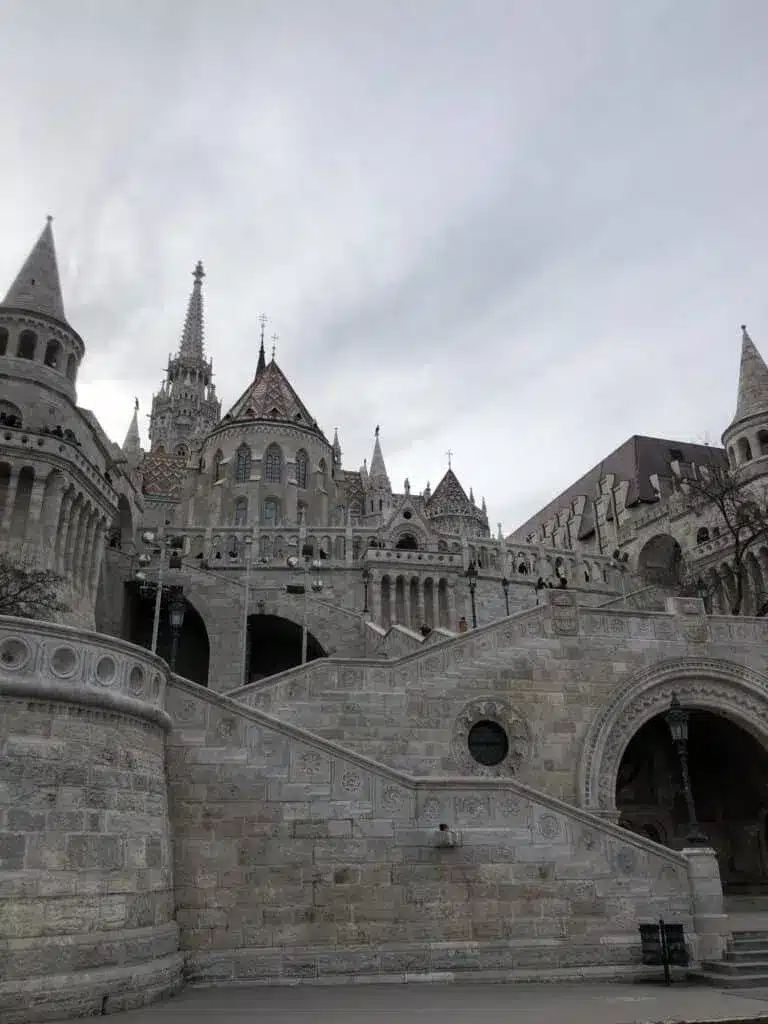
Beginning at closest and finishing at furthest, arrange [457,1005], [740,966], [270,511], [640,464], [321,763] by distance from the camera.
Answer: [457,1005] < [740,966] < [321,763] < [270,511] < [640,464]

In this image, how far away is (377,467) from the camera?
2621 inches

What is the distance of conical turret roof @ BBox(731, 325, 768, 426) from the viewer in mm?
Result: 38750

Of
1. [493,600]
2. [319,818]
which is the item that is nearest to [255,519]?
[493,600]

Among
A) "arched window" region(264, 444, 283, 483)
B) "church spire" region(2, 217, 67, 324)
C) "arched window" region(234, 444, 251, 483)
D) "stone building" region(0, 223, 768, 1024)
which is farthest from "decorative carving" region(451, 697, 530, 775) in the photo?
"arched window" region(234, 444, 251, 483)

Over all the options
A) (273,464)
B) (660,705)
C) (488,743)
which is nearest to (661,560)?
(273,464)

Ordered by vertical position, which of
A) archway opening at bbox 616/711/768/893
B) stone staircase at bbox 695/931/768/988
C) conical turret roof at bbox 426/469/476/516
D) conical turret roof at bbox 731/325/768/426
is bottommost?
stone staircase at bbox 695/931/768/988

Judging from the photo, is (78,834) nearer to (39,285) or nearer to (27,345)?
(27,345)

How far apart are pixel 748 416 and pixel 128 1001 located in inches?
1535

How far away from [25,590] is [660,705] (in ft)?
57.6

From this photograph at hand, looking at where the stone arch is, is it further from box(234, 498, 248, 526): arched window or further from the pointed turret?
the pointed turret

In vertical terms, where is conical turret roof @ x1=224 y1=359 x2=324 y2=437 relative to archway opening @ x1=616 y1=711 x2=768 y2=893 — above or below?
above

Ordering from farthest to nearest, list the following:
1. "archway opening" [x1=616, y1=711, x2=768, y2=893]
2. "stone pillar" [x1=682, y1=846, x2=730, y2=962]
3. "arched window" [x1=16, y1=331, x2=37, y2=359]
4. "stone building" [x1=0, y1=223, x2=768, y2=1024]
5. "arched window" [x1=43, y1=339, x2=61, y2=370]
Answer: "arched window" [x1=43, y1=339, x2=61, y2=370] < "arched window" [x1=16, y1=331, x2=37, y2=359] < "archway opening" [x1=616, y1=711, x2=768, y2=893] < "stone pillar" [x1=682, y1=846, x2=730, y2=962] < "stone building" [x1=0, y1=223, x2=768, y2=1024]

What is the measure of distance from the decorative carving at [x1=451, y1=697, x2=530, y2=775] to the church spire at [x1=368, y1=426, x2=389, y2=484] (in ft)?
157

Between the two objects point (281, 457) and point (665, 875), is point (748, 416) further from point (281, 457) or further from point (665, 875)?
point (665, 875)
